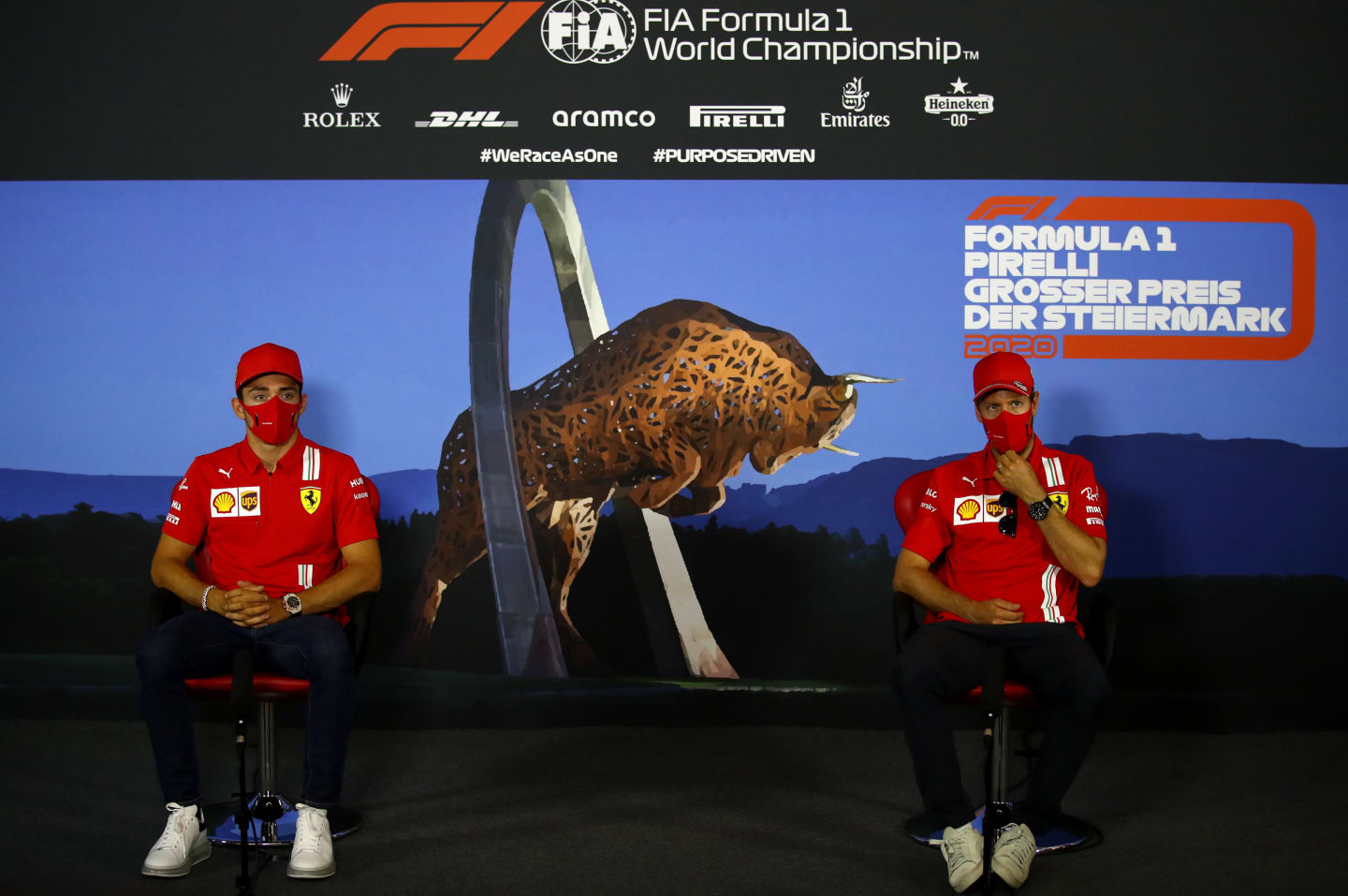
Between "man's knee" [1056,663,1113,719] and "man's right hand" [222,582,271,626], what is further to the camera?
"man's right hand" [222,582,271,626]

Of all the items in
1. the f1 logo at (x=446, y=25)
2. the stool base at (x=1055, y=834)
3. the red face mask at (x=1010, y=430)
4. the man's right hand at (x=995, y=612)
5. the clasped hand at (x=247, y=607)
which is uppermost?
the f1 logo at (x=446, y=25)

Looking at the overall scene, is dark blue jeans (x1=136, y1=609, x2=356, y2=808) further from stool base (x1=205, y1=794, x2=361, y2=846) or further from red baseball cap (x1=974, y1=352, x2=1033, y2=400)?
red baseball cap (x1=974, y1=352, x2=1033, y2=400)

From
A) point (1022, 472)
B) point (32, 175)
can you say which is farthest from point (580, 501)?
point (32, 175)

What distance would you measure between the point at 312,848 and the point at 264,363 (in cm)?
115

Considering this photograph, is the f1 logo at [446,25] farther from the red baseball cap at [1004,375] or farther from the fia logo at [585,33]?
the red baseball cap at [1004,375]

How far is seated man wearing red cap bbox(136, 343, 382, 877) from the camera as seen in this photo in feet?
8.73

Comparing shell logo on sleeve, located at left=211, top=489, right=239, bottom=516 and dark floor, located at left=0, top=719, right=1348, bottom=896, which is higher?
shell logo on sleeve, located at left=211, top=489, right=239, bottom=516

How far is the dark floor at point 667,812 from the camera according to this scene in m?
2.62

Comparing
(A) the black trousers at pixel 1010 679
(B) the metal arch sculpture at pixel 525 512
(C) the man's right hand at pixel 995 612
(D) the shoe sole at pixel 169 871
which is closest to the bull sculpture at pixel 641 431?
(B) the metal arch sculpture at pixel 525 512

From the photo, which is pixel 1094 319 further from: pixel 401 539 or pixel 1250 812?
pixel 401 539

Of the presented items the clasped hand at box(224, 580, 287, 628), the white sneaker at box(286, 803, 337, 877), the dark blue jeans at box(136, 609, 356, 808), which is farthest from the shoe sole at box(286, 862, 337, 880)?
the clasped hand at box(224, 580, 287, 628)

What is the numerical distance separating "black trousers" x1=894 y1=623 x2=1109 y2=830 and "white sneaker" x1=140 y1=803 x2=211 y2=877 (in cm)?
165

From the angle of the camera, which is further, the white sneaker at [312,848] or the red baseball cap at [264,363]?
the red baseball cap at [264,363]

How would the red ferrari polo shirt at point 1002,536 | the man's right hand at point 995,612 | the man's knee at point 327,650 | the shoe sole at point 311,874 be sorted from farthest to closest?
1. the red ferrari polo shirt at point 1002,536
2. the man's right hand at point 995,612
3. the man's knee at point 327,650
4. the shoe sole at point 311,874
